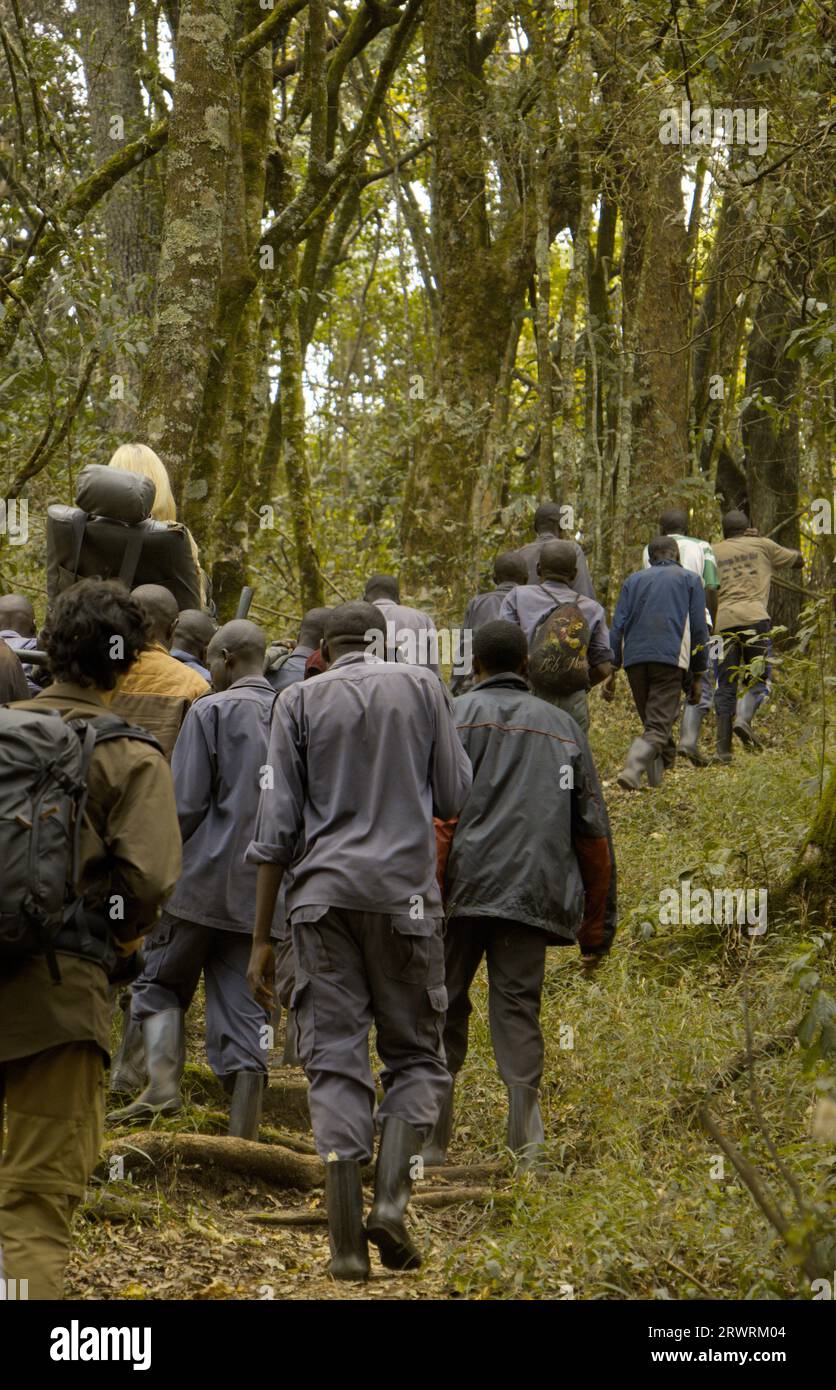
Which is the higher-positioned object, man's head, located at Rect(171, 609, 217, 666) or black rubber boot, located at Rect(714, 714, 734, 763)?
man's head, located at Rect(171, 609, 217, 666)

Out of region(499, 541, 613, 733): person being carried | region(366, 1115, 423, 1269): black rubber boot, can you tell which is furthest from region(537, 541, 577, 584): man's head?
region(366, 1115, 423, 1269): black rubber boot

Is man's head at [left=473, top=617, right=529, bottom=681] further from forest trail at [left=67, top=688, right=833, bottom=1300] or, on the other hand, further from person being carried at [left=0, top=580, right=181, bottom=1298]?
person being carried at [left=0, top=580, right=181, bottom=1298]

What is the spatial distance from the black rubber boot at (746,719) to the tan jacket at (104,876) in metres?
9.97

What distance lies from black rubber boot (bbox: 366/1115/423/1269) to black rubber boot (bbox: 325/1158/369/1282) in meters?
0.04

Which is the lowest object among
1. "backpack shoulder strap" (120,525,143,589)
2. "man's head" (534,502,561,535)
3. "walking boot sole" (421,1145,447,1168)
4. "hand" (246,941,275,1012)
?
"walking boot sole" (421,1145,447,1168)

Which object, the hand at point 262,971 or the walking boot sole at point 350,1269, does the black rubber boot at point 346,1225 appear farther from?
the hand at point 262,971

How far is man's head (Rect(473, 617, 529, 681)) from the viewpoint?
6355 millimetres

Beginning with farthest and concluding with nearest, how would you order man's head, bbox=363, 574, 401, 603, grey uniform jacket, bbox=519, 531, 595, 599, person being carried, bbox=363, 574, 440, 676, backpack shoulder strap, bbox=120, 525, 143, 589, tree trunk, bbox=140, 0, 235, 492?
1. grey uniform jacket, bbox=519, 531, 595, 599
2. man's head, bbox=363, 574, 401, 603
3. person being carried, bbox=363, 574, 440, 676
4. tree trunk, bbox=140, 0, 235, 492
5. backpack shoulder strap, bbox=120, 525, 143, 589

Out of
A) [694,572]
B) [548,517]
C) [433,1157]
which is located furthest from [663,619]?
[433,1157]

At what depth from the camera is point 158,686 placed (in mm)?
6754

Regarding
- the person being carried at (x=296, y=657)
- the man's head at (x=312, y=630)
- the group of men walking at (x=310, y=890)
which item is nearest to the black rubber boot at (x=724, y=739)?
the person being carried at (x=296, y=657)

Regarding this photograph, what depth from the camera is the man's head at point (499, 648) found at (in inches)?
250

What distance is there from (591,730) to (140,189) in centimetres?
618

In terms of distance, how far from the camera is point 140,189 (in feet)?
43.4
